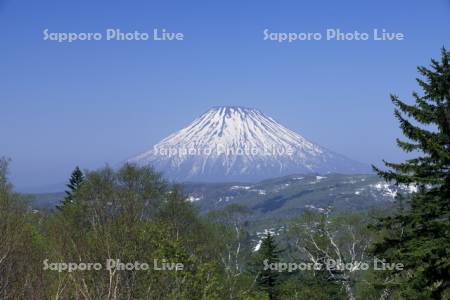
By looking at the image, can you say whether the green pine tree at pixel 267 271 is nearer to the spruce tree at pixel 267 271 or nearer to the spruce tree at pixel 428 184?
the spruce tree at pixel 267 271

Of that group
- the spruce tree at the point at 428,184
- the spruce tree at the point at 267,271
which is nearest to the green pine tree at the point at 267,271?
the spruce tree at the point at 267,271

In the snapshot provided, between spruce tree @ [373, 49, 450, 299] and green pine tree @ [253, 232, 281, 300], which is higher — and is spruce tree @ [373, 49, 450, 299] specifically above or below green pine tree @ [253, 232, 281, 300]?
above

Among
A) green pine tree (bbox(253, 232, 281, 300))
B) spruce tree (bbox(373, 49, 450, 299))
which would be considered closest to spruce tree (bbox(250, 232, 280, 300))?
green pine tree (bbox(253, 232, 281, 300))

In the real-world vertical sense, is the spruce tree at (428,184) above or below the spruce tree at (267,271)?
above

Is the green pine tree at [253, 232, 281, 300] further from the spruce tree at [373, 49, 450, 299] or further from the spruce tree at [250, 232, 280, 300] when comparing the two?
the spruce tree at [373, 49, 450, 299]

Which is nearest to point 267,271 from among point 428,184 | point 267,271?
point 267,271
